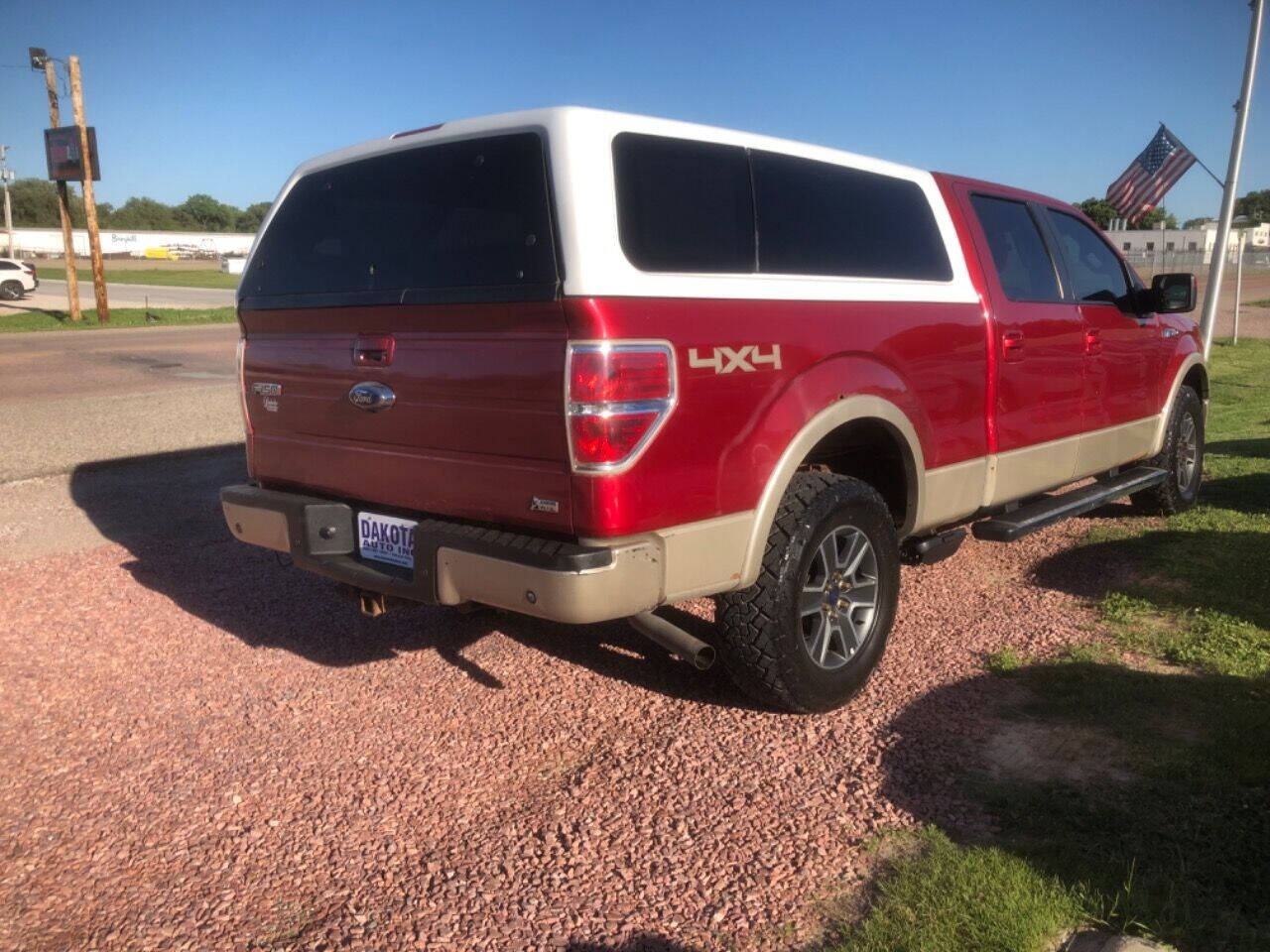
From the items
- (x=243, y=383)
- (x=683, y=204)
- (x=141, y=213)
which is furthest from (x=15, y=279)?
(x=141, y=213)

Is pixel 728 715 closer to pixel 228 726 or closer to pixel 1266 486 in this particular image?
pixel 228 726

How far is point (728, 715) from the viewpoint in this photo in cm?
401

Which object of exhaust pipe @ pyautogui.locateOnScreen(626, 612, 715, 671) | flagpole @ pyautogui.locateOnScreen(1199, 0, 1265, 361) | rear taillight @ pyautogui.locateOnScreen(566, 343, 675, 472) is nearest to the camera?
rear taillight @ pyautogui.locateOnScreen(566, 343, 675, 472)

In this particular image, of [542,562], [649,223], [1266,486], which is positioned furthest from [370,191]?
[1266,486]

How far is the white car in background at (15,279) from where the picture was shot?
124 ft

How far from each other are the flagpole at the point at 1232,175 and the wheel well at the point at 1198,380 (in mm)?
7068

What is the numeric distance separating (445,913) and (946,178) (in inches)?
152

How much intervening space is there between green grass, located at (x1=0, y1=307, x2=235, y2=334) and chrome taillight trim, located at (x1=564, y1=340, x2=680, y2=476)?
1041 inches

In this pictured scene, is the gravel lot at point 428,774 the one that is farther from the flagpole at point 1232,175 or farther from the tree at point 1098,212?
the tree at point 1098,212

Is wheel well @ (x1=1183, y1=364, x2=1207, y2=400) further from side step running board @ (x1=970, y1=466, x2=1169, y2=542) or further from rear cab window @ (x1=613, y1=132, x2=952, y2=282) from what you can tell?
rear cab window @ (x1=613, y1=132, x2=952, y2=282)

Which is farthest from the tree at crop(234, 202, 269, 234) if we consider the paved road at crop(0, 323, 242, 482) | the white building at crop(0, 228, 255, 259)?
the paved road at crop(0, 323, 242, 482)

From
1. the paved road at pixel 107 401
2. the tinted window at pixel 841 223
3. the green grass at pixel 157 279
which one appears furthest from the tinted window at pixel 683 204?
the green grass at pixel 157 279

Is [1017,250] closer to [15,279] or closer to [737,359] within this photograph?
[737,359]

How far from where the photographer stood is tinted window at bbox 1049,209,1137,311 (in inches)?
223
